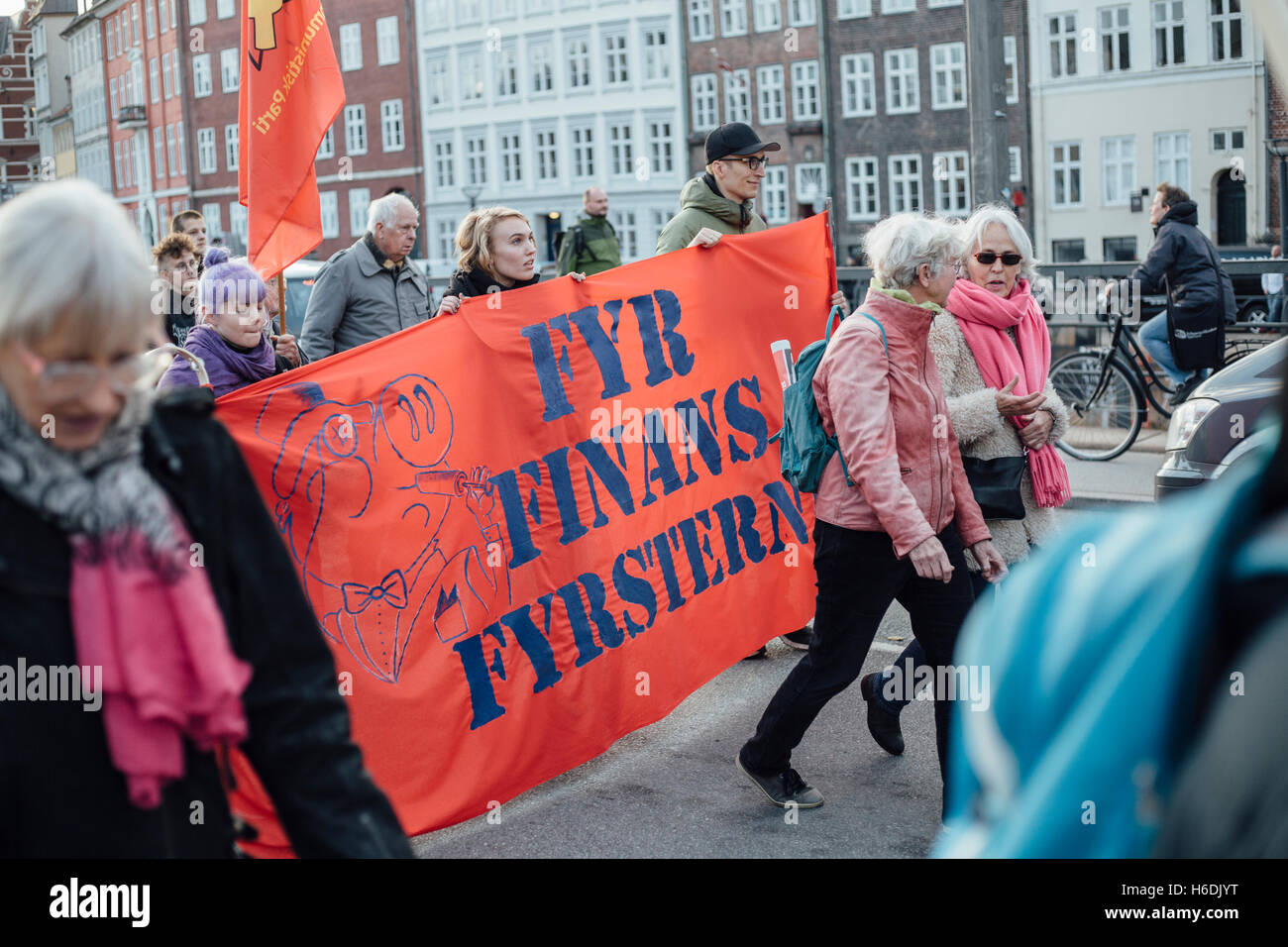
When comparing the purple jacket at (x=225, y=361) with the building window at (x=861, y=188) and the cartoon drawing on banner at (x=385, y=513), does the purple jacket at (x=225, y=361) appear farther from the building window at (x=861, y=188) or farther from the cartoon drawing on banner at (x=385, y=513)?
the building window at (x=861, y=188)

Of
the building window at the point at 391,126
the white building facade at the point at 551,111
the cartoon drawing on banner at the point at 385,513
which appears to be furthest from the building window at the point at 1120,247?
the cartoon drawing on banner at the point at 385,513

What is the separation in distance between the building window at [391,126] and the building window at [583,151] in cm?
1017

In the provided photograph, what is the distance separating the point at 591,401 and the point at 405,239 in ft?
6.42

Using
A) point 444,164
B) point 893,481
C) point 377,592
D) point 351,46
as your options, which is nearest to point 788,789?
point 893,481

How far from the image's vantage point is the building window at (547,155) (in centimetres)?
6388

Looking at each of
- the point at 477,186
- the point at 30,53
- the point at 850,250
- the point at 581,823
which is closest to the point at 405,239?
the point at 581,823

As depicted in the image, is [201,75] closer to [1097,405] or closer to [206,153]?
[206,153]

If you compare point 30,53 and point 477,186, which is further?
point 30,53

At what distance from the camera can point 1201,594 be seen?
1.02 m

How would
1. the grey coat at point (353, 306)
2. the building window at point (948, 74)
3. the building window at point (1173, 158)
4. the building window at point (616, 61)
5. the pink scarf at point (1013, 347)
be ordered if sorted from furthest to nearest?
the building window at point (616, 61) < the building window at point (948, 74) < the building window at point (1173, 158) < the grey coat at point (353, 306) < the pink scarf at point (1013, 347)

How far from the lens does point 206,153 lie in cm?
7881

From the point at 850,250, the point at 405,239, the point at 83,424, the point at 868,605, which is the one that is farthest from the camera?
the point at 850,250

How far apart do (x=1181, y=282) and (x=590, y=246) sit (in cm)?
526
